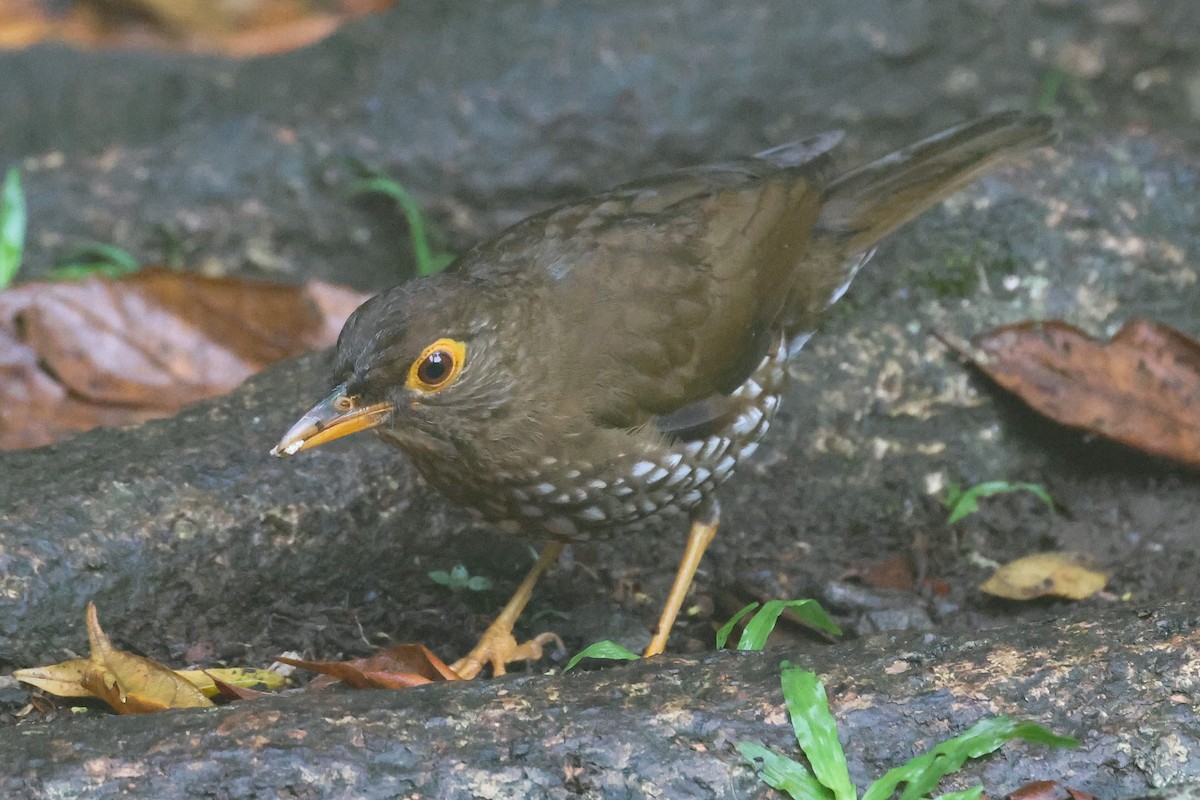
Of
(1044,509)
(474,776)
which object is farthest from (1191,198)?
(474,776)

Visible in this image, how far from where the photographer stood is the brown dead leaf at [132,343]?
517 centimetres

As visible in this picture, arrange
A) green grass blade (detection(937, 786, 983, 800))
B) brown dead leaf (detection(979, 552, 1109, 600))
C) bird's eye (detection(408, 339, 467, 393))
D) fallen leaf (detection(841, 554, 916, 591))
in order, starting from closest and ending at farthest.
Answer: green grass blade (detection(937, 786, 983, 800))
bird's eye (detection(408, 339, 467, 393))
brown dead leaf (detection(979, 552, 1109, 600))
fallen leaf (detection(841, 554, 916, 591))

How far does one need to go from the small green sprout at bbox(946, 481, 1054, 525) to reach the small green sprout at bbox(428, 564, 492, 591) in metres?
1.67

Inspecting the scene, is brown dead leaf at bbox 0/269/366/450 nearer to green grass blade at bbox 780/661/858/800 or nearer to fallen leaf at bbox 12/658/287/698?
fallen leaf at bbox 12/658/287/698

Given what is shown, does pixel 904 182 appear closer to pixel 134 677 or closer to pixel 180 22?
pixel 134 677

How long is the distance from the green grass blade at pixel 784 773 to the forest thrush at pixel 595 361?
1.19 m

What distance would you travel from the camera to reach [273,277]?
654cm

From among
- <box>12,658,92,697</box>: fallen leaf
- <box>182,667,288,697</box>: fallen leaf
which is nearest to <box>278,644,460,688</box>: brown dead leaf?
<box>182,667,288,697</box>: fallen leaf

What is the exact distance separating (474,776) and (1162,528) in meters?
2.87

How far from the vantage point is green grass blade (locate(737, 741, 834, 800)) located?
293 centimetres

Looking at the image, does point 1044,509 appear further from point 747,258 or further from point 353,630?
point 353,630

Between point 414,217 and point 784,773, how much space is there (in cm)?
402

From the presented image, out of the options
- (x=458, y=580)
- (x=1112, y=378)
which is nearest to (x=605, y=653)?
(x=458, y=580)

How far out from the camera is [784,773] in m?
2.95
